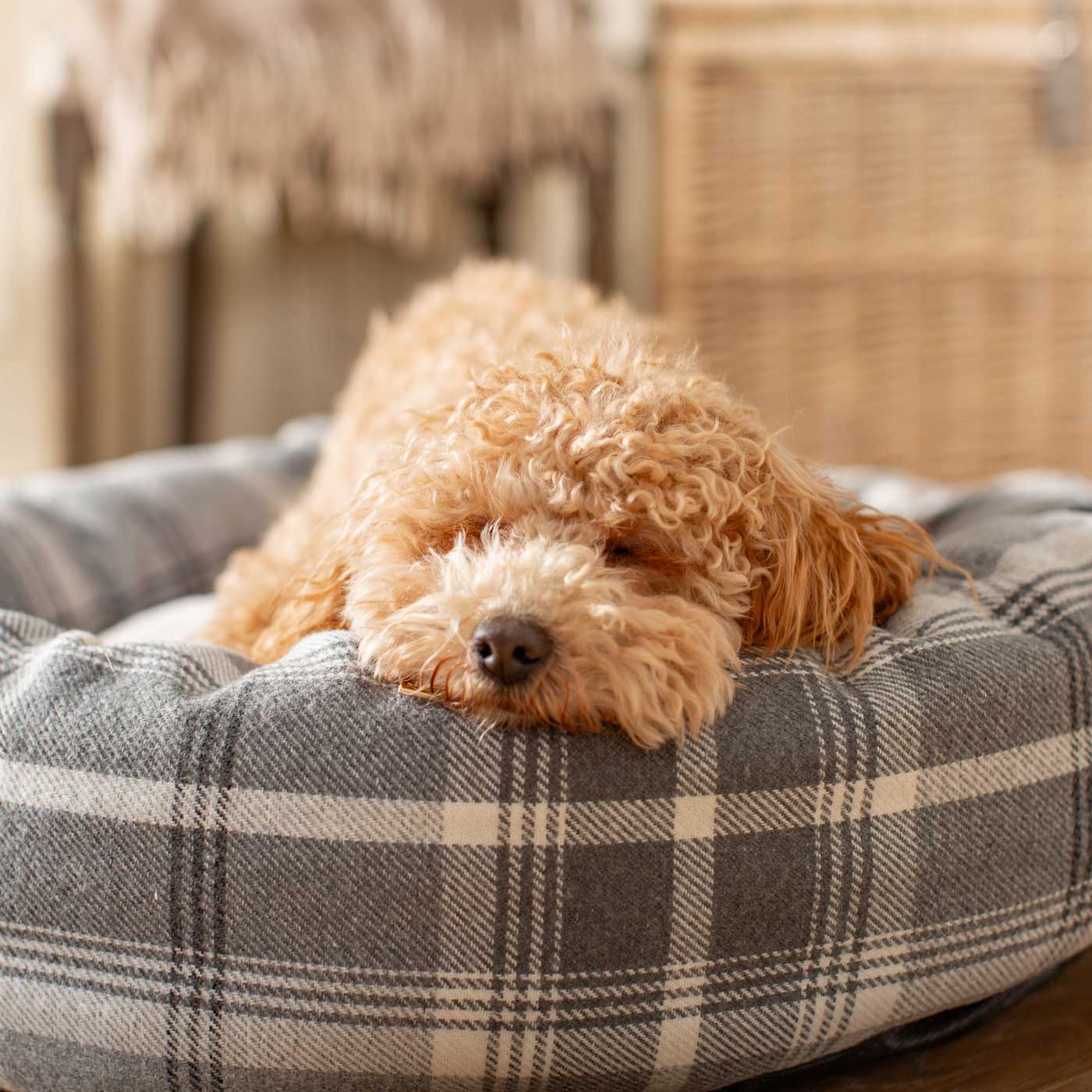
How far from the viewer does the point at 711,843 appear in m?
1.07

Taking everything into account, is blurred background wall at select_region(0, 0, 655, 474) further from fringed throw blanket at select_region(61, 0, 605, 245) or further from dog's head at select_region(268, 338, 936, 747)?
dog's head at select_region(268, 338, 936, 747)

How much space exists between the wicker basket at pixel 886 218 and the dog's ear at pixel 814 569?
1948 millimetres

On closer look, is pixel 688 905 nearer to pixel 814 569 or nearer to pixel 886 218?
pixel 814 569

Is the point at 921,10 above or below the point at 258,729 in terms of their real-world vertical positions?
above

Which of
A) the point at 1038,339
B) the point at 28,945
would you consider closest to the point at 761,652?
the point at 28,945

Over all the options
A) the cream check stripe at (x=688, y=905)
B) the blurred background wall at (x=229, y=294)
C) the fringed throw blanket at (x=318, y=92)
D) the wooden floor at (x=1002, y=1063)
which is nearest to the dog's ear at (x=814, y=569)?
the cream check stripe at (x=688, y=905)

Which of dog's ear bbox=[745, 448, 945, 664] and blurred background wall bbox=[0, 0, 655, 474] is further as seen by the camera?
blurred background wall bbox=[0, 0, 655, 474]

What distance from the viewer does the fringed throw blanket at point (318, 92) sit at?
292 centimetres

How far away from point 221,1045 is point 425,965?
0.66 feet

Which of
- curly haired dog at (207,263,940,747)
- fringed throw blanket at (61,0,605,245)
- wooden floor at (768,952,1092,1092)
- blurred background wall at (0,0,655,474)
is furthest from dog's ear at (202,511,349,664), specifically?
blurred background wall at (0,0,655,474)

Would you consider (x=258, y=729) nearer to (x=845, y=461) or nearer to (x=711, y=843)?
(x=711, y=843)

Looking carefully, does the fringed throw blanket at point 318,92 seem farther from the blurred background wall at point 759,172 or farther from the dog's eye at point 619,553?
the dog's eye at point 619,553

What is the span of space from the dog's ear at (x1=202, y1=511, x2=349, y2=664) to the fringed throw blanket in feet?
4.82

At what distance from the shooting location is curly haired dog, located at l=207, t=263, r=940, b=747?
112cm
